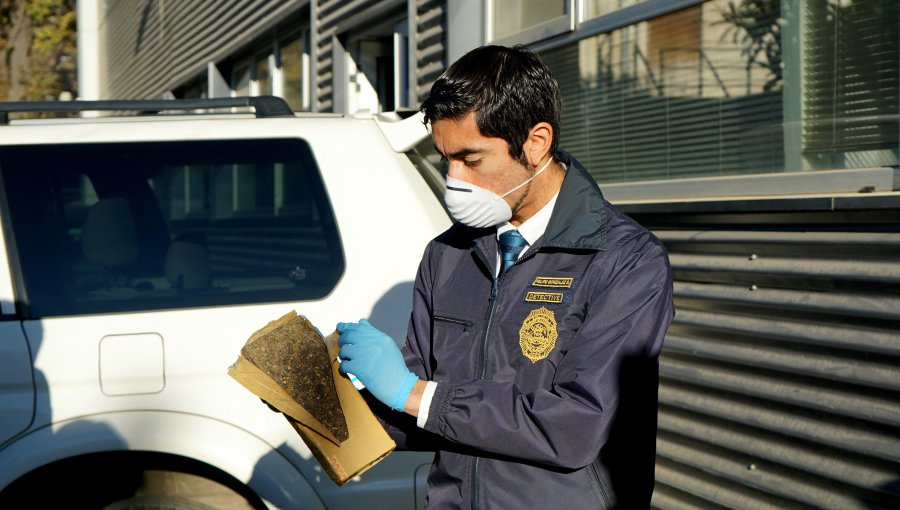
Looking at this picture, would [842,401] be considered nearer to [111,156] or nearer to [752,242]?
[752,242]

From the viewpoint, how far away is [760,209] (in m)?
3.88

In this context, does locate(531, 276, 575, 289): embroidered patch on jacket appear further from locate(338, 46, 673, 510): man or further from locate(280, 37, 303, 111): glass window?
locate(280, 37, 303, 111): glass window

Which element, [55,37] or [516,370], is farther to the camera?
[55,37]

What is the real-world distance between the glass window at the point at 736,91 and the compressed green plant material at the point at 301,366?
7.58 feet

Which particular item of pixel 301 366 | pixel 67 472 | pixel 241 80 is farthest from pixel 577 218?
pixel 241 80

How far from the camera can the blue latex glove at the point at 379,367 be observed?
2.05 meters

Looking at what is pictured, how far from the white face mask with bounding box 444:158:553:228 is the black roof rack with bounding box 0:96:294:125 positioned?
142 centimetres

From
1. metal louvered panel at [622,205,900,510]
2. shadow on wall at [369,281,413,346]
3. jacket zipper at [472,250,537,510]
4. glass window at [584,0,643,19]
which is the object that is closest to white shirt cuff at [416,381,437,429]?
jacket zipper at [472,250,537,510]

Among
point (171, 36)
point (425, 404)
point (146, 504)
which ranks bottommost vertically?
point (146, 504)

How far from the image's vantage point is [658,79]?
469 cm

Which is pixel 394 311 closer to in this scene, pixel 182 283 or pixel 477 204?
pixel 182 283

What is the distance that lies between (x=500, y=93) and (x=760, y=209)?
207 centimetres

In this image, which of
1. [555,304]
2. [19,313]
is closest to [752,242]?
[555,304]

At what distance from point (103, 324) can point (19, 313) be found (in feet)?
0.85
